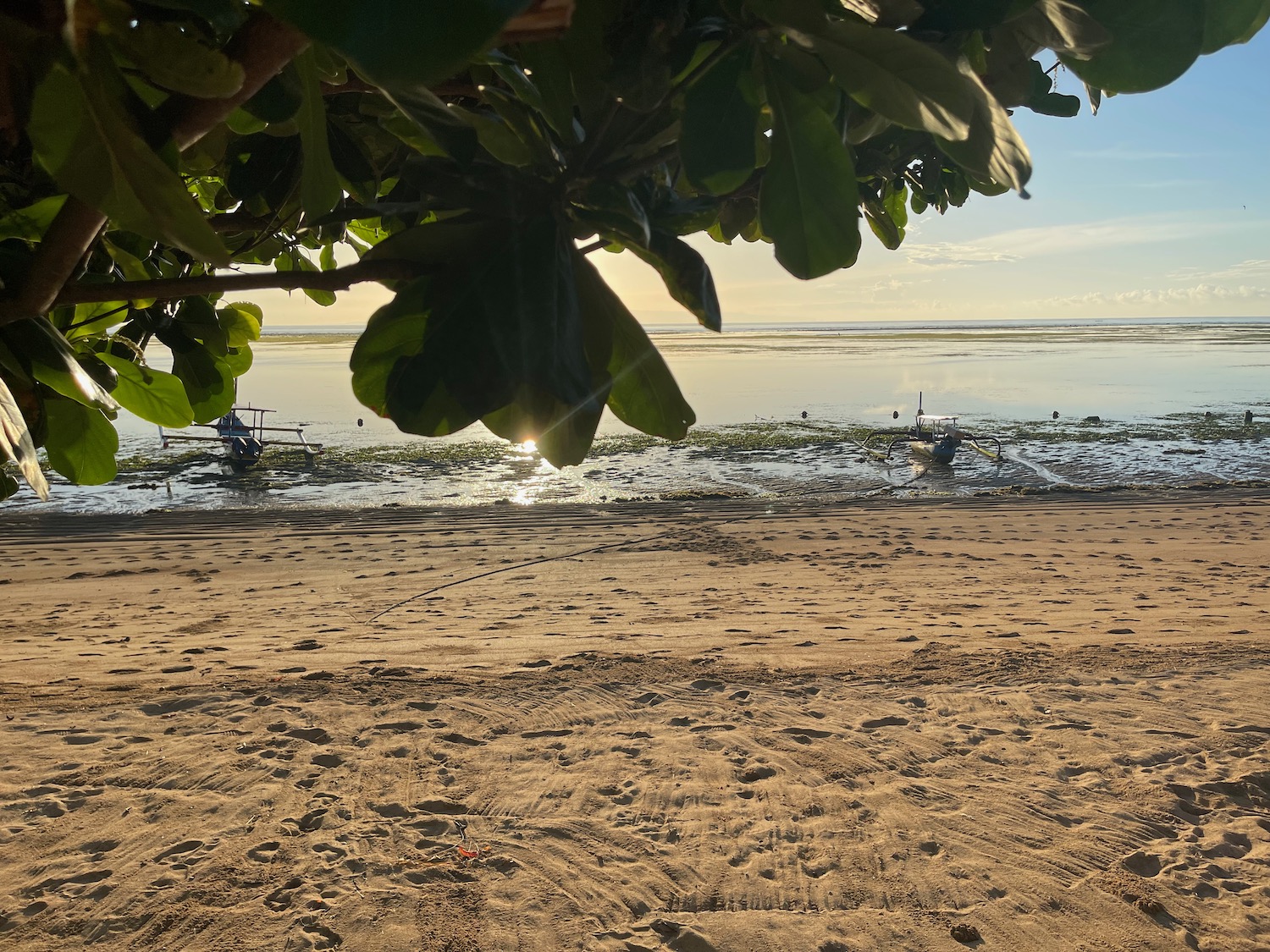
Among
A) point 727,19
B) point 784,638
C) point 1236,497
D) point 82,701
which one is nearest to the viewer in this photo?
point 727,19

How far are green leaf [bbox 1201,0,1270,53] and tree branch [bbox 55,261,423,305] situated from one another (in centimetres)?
67

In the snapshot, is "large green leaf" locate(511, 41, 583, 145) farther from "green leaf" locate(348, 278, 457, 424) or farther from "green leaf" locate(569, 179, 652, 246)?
"green leaf" locate(348, 278, 457, 424)

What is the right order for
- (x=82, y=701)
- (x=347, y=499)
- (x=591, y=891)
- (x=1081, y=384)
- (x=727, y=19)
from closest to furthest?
(x=727, y=19)
(x=591, y=891)
(x=82, y=701)
(x=347, y=499)
(x=1081, y=384)

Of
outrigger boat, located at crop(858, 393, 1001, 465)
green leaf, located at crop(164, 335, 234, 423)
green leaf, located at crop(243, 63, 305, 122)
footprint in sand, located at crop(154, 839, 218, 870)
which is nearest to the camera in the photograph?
green leaf, located at crop(243, 63, 305, 122)

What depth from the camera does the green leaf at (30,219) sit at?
44.3 inches

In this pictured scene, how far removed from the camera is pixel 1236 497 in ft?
51.1

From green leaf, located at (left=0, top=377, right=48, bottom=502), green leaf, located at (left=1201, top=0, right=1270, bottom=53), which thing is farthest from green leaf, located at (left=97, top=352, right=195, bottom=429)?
green leaf, located at (left=1201, top=0, right=1270, bottom=53)

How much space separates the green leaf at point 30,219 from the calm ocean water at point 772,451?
7.99m

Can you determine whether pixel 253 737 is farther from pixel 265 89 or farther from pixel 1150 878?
pixel 265 89

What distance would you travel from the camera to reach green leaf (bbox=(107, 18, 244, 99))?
1.88 feet

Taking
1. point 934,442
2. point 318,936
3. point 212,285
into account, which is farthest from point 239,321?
point 934,442

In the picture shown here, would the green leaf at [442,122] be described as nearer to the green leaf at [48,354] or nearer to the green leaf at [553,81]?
the green leaf at [553,81]

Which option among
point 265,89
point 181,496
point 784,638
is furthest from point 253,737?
point 181,496

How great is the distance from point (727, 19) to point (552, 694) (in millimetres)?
6386
